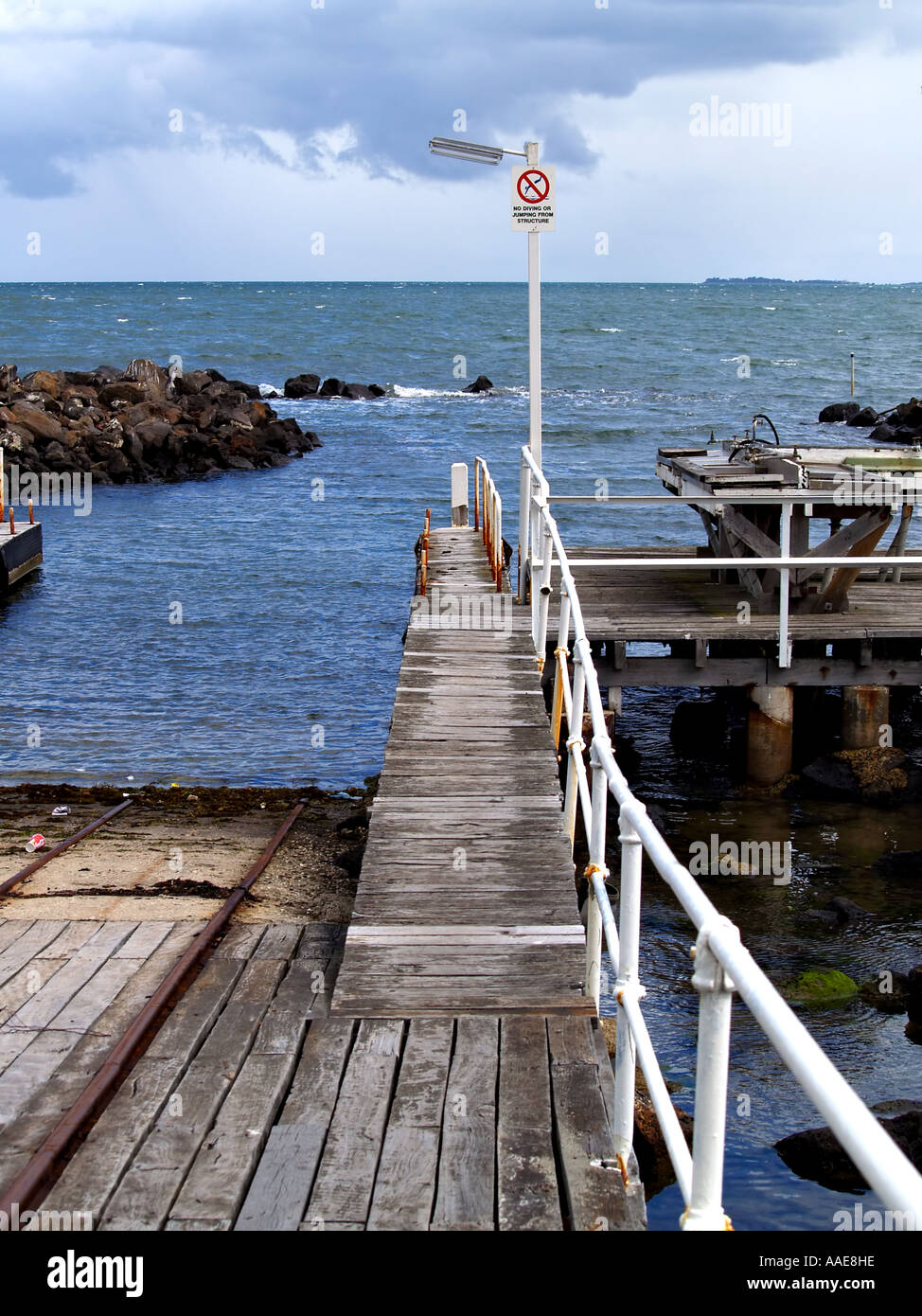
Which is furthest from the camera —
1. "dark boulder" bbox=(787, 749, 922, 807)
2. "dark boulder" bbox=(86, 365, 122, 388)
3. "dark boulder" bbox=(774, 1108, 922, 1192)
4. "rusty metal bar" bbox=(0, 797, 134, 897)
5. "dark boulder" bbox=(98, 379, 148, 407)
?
"dark boulder" bbox=(86, 365, 122, 388)

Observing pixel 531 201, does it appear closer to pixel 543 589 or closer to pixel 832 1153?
pixel 543 589

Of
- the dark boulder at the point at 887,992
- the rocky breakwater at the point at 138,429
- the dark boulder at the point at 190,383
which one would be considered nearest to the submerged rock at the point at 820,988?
the dark boulder at the point at 887,992

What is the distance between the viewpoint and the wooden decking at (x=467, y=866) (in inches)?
193

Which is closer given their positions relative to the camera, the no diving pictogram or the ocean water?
the ocean water

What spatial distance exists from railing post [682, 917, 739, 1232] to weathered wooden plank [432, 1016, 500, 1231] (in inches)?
39.6

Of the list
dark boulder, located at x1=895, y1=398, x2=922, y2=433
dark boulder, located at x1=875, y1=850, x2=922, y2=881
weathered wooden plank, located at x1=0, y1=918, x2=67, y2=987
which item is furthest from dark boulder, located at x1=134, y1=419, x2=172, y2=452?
weathered wooden plank, located at x1=0, y1=918, x2=67, y2=987

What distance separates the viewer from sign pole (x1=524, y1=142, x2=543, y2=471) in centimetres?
1141

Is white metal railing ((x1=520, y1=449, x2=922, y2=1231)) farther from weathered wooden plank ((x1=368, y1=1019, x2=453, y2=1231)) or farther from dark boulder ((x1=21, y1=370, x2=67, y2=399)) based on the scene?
dark boulder ((x1=21, y1=370, x2=67, y2=399))

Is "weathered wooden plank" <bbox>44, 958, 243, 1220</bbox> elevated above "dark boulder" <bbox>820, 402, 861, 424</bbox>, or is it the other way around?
"dark boulder" <bbox>820, 402, 861, 424</bbox>

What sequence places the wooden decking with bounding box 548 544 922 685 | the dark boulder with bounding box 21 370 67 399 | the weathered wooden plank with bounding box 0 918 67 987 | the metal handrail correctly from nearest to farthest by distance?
the weathered wooden plank with bounding box 0 918 67 987, the metal handrail, the wooden decking with bounding box 548 544 922 685, the dark boulder with bounding box 21 370 67 399

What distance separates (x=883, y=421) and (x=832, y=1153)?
136 feet

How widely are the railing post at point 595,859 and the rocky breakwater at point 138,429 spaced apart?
29.7m

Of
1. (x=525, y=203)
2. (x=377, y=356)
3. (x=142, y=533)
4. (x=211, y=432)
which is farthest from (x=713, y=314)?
(x=525, y=203)

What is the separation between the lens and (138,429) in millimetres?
36625
